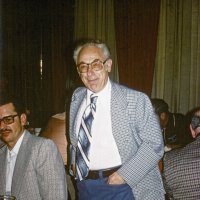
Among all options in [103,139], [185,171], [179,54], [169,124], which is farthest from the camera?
[179,54]

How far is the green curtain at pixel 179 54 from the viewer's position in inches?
233

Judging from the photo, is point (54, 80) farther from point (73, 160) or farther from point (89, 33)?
point (73, 160)

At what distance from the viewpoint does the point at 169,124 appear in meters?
4.80

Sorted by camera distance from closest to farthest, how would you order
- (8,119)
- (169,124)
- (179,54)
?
(8,119) → (169,124) → (179,54)

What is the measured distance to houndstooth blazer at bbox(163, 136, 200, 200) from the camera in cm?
175

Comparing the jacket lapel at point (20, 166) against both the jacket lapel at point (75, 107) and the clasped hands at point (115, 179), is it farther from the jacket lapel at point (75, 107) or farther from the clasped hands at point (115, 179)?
the clasped hands at point (115, 179)

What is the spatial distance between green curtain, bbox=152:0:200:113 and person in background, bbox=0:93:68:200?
4.09 m

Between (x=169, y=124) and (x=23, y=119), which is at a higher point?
(x=23, y=119)

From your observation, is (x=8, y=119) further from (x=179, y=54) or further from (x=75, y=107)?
(x=179, y=54)

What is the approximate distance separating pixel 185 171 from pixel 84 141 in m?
0.76

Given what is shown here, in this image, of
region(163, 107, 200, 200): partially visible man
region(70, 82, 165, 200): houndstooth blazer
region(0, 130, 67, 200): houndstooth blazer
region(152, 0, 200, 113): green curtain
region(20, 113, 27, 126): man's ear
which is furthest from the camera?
region(152, 0, 200, 113): green curtain

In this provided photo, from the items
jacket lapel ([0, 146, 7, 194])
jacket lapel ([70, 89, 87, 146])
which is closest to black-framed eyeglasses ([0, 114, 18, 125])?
jacket lapel ([0, 146, 7, 194])

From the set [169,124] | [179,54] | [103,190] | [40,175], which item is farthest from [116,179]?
[179,54]

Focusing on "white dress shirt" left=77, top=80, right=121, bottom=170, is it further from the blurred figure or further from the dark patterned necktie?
the blurred figure
